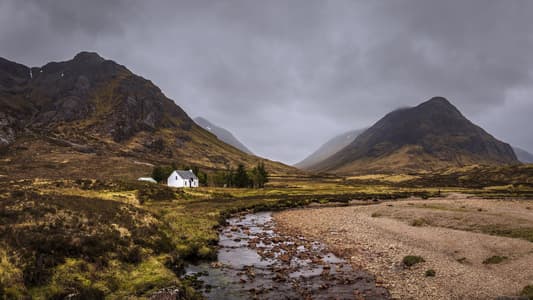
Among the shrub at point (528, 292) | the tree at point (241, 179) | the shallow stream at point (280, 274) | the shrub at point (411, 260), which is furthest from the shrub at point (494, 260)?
the tree at point (241, 179)

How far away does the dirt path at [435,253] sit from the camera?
73.5 feet

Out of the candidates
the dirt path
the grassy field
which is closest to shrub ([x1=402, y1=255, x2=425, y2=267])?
the dirt path

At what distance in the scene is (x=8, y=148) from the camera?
18900cm

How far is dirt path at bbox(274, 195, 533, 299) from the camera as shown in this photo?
73.5ft

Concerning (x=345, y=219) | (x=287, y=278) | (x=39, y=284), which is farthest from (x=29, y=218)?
(x=345, y=219)

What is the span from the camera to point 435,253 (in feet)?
104

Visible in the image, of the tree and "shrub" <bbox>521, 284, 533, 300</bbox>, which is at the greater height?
the tree

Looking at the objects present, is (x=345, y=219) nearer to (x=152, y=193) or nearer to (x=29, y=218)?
(x=29, y=218)

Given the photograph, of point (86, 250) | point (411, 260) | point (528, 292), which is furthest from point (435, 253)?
point (86, 250)

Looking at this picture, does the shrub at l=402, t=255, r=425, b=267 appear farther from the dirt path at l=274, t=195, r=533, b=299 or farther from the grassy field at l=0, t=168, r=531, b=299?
the grassy field at l=0, t=168, r=531, b=299

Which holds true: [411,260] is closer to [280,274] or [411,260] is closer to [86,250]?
[280,274]

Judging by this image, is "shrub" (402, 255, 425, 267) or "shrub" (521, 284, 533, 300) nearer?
"shrub" (521, 284, 533, 300)

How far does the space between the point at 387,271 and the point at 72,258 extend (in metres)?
25.5

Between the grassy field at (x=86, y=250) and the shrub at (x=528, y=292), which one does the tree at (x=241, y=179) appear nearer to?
the grassy field at (x=86, y=250)
